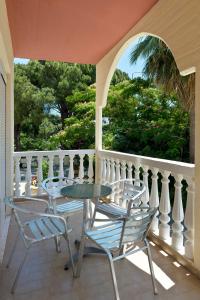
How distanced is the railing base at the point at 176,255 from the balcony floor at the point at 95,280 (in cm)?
4

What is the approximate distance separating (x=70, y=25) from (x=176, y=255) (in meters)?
3.12

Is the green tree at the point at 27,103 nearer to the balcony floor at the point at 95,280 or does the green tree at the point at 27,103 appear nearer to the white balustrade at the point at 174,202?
the white balustrade at the point at 174,202

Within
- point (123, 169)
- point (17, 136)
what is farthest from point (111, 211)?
point (17, 136)

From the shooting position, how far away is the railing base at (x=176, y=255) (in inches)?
86.2

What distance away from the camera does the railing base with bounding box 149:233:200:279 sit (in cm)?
219

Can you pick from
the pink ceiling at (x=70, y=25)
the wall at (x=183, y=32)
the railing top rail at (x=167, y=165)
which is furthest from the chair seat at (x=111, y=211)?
the pink ceiling at (x=70, y=25)

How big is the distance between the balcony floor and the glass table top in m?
0.69

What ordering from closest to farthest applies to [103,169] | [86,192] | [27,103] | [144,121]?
1. [86,192]
2. [103,169]
3. [144,121]
4. [27,103]

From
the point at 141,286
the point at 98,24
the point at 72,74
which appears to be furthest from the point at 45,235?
the point at 72,74

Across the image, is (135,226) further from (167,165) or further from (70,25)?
(70,25)

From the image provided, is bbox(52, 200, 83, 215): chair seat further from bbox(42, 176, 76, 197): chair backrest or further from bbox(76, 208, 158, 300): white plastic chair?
bbox(76, 208, 158, 300): white plastic chair

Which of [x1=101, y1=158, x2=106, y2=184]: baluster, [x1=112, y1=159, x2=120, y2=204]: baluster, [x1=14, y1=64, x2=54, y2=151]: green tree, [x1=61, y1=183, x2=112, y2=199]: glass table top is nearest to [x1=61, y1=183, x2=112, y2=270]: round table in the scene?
[x1=61, y1=183, x2=112, y2=199]: glass table top

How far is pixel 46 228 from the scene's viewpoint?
2188 millimetres

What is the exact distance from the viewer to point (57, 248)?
2613 millimetres
